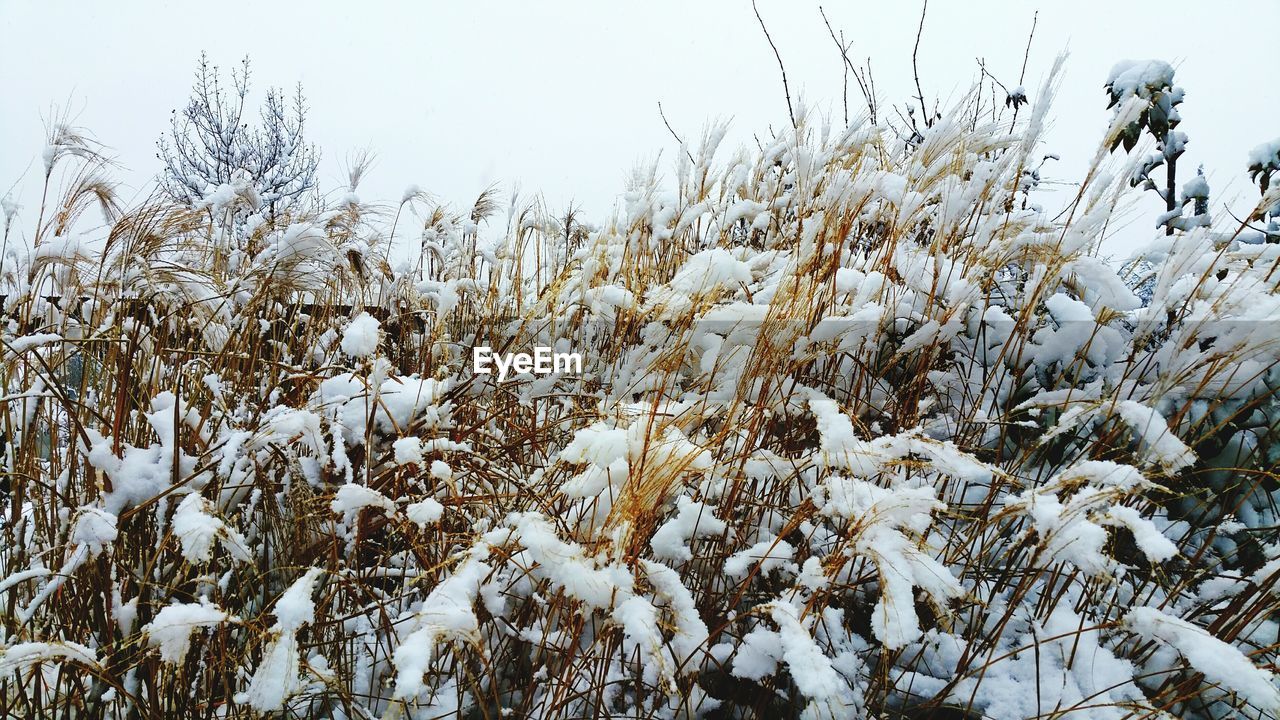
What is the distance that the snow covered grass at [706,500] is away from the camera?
92cm

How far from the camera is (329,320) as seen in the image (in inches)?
88.4

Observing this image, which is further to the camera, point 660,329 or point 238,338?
point 238,338

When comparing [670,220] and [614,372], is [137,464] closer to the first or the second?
[614,372]

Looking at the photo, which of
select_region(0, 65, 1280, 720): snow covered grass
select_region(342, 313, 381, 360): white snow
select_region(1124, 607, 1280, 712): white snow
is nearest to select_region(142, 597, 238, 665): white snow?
select_region(0, 65, 1280, 720): snow covered grass

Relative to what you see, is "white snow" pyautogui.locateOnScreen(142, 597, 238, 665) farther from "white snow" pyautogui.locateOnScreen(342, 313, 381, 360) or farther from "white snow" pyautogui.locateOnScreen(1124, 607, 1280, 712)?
"white snow" pyautogui.locateOnScreen(1124, 607, 1280, 712)

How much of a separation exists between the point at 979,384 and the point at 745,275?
32.2 inches

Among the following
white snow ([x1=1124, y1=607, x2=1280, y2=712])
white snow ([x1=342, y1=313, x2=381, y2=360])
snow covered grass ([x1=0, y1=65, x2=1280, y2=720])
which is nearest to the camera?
white snow ([x1=1124, y1=607, x2=1280, y2=712])

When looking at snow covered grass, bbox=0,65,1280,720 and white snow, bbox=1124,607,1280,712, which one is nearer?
white snow, bbox=1124,607,1280,712

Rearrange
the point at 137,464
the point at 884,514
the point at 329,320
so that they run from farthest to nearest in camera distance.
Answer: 1. the point at 329,320
2. the point at 137,464
3. the point at 884,514

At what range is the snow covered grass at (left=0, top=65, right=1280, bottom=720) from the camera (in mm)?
920

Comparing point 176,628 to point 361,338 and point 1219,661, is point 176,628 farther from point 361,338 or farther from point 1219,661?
point 1219,661

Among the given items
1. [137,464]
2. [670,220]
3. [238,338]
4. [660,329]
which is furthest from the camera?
[670,220]

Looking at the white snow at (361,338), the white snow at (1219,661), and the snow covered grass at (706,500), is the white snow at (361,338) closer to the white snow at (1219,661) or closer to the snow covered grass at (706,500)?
the snow covered grass at (706,500)

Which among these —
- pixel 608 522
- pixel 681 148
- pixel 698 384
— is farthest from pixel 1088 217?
pixel 681 148
